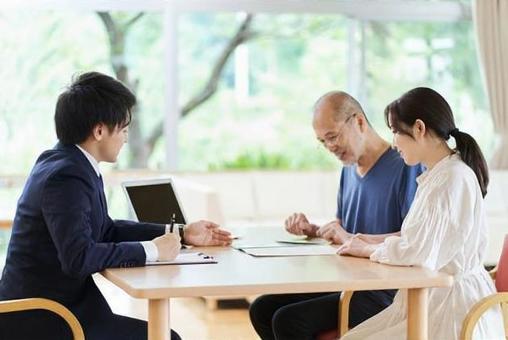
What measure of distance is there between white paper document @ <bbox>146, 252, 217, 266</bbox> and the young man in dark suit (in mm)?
19

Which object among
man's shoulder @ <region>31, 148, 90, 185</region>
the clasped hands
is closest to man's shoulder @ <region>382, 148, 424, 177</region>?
the clasped hands

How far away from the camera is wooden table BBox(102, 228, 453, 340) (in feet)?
8.52

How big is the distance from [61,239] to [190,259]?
446 millimetres

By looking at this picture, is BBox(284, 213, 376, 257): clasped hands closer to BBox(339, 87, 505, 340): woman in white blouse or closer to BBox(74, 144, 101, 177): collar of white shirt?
BBox(339, 87, 505, 340): woman in white blouse

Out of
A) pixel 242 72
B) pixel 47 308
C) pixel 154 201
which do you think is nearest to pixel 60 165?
pixel 47 308

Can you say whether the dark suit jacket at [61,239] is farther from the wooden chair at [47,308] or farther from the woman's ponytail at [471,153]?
the woman's ponytail at [471,153]

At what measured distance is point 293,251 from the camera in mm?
3318

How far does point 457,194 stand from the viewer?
2.93 m

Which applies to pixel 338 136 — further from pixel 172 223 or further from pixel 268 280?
pixel 268 280

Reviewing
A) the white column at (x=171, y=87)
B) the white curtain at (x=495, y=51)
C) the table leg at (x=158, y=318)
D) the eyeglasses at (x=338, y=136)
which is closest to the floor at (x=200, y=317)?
the white column at (x=171, y=87)

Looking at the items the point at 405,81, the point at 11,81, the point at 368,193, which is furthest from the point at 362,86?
the point at 368,193

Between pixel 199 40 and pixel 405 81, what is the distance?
1.75 metres

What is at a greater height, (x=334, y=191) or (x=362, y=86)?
(x=362, y=86)

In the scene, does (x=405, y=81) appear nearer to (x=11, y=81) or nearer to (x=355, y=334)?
(x=11, y=81)
